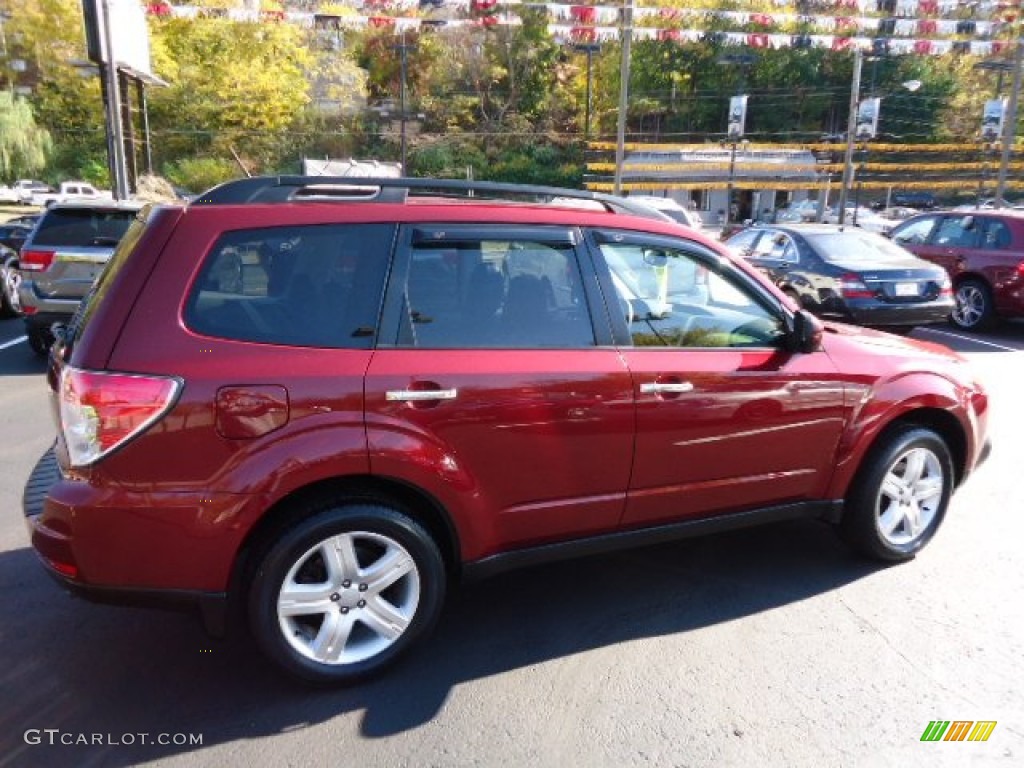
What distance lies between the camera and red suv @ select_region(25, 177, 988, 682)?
8.10 ft

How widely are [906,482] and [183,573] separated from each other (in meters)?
3.29

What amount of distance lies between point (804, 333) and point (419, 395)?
69.0 inches

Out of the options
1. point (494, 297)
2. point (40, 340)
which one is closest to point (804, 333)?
point (494, 297)

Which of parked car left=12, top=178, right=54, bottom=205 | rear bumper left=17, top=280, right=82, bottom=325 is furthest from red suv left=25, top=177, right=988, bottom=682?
parked car left=12, top=178, right=54, bottom=205

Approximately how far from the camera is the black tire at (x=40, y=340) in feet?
26.8

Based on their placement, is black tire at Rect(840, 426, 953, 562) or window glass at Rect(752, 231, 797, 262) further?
window glass at Rect(752, 231, 797, 262)

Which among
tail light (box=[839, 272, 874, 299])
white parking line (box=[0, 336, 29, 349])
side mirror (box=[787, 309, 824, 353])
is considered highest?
side mirror (box=[787, 309, 824, 353])

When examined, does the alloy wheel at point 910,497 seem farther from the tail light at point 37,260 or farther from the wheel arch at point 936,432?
the tail light at point 37,260

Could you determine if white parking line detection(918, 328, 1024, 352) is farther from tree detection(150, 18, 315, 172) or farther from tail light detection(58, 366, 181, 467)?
tree detection(150, 18, 315, 172)

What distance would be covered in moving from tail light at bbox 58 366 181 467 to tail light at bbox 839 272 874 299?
835cm

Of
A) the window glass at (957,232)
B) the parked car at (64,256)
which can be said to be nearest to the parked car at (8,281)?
the parked car at (64,256)

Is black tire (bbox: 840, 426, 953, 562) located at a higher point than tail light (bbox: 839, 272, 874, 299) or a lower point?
lower

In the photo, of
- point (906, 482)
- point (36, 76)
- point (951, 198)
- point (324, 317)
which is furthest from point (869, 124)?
point (36, 76)

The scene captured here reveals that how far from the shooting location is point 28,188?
160 ft
